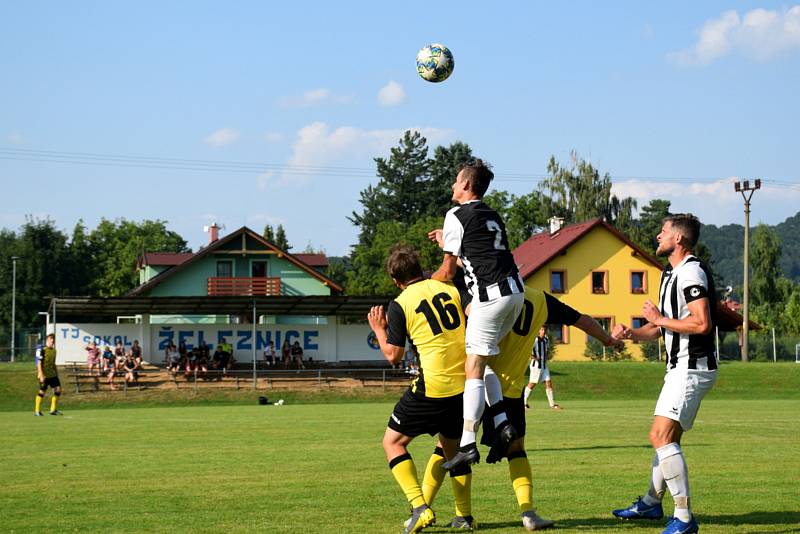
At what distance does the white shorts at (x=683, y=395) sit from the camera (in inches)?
298

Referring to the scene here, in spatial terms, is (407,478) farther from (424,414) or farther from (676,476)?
(676,476)

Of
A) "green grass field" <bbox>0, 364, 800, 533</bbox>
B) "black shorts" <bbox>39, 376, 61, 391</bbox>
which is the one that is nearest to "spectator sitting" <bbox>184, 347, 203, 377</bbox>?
"black shorts" <bbox>39, 376, 61, 391</bbox>

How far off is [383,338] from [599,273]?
60.4 meters

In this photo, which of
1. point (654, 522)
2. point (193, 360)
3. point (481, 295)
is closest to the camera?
point (481, 295)

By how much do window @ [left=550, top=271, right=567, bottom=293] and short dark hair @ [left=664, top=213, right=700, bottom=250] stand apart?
5897cm

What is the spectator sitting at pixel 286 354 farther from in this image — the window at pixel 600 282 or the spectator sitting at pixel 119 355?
the window at pixel 600 282

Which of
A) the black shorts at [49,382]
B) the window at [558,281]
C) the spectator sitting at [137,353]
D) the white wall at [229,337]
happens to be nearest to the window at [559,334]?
the window at [558,281]

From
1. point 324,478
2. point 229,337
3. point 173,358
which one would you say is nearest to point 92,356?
point 173,358

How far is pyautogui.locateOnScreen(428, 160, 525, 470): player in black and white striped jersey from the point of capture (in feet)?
25.3

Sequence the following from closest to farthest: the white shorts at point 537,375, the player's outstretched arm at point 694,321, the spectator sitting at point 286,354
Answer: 1. the player's outstretched arm at point 694,321
2. the white shorts at point 537,375
3. the spectator sitting at point 286,354

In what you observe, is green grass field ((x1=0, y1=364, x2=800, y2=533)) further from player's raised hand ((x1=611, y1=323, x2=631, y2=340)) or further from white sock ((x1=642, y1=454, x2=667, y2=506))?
player's raised hand ((x1=611, y1=323, x2=631, y2=340))

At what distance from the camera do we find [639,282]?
68062 mm

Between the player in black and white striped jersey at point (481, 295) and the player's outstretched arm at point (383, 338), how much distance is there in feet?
1.83

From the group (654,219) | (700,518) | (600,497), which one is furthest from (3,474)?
(654,219)
